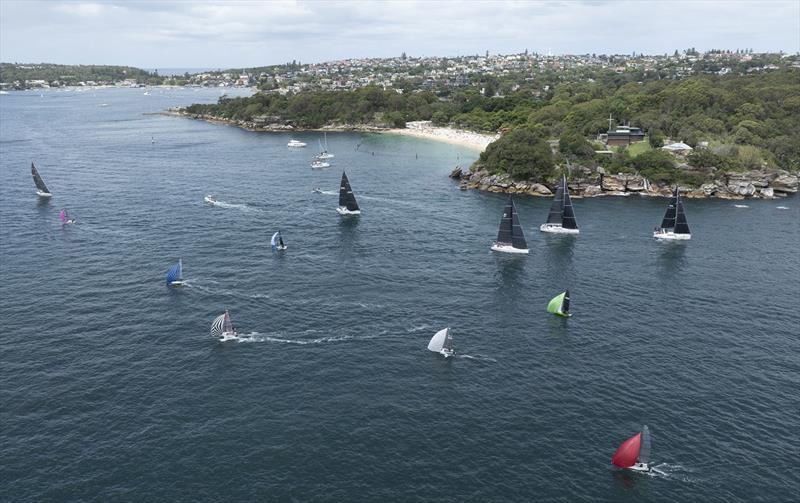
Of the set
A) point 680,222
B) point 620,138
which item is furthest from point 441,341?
point 620,138

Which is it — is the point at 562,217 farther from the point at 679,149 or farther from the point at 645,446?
the point at 645,446

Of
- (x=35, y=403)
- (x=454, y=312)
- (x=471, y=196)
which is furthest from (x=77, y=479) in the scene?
(x=471, y=196)

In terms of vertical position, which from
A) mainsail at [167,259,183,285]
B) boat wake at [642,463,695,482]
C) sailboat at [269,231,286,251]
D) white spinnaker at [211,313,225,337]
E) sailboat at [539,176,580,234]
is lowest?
boat wake at [642,463,695,482]

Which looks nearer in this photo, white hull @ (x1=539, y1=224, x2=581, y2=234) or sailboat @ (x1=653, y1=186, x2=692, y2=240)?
sailboat @ (x1=653, y1=186, x2=692, y2=240)

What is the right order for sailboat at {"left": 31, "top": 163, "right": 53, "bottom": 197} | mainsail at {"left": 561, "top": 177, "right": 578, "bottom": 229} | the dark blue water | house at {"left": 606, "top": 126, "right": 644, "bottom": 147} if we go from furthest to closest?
house at {"left": 606, "top": 126, "right": 644, "bottom": 147}, sailboat at {"left": 31, "top": 163, "right": 53, "bottom": 197}, mainsail at {"left": 561, "top": 177, "right": 578, "bottom": 229}, the dark blue water

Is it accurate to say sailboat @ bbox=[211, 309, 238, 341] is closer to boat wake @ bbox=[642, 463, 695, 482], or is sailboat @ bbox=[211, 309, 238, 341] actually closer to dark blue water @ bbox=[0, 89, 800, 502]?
dark blue water @ bbox=[0, 89, 800, 502]

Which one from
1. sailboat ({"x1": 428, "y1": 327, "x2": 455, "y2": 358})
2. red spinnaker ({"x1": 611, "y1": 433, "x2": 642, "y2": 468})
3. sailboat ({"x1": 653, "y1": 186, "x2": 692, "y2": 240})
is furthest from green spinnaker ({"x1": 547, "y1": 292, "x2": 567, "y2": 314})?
sailboat ({"x1": 653, "y1": 186, "x2": 692, "y2": 240})
